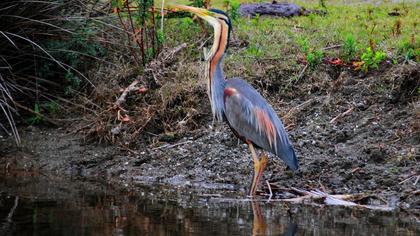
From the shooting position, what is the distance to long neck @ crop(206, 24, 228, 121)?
8.20 meters

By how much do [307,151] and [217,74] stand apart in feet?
4.00

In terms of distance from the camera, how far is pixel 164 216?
6.71 metres

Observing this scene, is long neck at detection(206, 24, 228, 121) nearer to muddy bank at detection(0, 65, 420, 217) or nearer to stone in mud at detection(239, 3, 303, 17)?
muddy bank at detection(0, 65, 420, 217)

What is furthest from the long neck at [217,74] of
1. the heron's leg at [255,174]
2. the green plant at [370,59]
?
the green plant at [370,59]

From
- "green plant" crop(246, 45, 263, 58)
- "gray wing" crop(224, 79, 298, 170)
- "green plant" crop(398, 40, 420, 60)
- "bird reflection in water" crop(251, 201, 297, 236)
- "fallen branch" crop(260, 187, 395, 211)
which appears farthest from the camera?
"green plant" crop(246, 45, 263, 58)

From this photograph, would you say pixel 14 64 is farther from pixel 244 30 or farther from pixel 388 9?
pixel 388 9

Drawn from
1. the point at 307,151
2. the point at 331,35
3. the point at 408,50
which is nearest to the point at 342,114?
the point at 307,151

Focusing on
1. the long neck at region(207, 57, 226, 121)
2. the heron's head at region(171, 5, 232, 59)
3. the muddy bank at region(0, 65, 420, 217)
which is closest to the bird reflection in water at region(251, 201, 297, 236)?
the muddy bank at region(0, 65, 420, 217)

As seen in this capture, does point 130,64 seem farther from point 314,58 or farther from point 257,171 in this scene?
point 257,171

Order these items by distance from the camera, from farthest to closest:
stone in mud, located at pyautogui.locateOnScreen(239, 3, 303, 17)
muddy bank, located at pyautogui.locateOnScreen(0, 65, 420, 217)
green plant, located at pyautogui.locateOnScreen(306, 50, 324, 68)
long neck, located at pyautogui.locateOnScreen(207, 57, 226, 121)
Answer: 1. stone in mud, located at pyautogui.locateOnScreen(239, 3, 303, 17)
2. green plant, located at pyautogui.locateOnScreen(306, 50, 324, 68)
3. long neck, located at pyautogui.locateOnScreen(207, 57, 226, 121)
4. muddy bank, located at pyautogui.locateOnScreen(0, 65, 420, 217)

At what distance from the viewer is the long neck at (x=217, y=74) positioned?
26.9 feet

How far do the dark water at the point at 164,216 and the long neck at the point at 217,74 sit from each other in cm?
100

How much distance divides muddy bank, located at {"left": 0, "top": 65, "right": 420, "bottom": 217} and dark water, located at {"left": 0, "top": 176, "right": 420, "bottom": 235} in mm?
594

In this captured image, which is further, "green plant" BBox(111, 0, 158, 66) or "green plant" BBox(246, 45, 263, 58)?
"green plant" BBox(246, 45, 263, 58)
